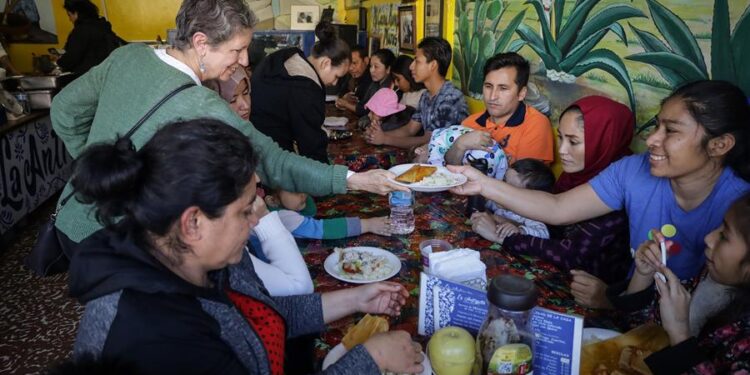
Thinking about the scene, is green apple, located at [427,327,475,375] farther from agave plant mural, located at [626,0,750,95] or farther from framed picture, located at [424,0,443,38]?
framed picture, located at [424,0,443,38]

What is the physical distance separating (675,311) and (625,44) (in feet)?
4.83

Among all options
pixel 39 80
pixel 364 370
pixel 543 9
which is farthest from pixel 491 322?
pixel 39 80

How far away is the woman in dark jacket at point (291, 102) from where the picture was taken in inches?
111

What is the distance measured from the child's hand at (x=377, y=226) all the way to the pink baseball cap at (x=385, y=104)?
213cm

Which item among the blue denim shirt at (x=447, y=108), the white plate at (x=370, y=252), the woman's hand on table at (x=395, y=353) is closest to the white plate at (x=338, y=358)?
the woman's hand on table at (x=395, y=353)

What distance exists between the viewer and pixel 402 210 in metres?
2.16

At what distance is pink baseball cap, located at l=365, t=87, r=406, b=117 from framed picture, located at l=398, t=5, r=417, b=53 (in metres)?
1.05

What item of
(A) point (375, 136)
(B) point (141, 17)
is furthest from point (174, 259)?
(B) point (141, 17)

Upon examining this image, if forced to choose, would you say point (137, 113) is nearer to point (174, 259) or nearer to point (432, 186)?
point (174, 259)

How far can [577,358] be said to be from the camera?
1083 millimetres

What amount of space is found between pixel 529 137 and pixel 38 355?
305cm

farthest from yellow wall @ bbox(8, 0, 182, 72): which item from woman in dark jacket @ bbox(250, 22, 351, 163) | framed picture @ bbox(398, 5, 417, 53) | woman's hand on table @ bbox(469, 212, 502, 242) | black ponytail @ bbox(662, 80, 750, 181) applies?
black ponytail @ bbox(662, 80, 750, 181)

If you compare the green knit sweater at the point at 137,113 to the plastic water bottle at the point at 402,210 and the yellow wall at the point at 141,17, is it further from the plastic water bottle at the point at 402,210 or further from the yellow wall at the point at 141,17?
the yellow wall at the point at 141,17

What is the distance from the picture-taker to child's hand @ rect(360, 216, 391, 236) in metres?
2.06
